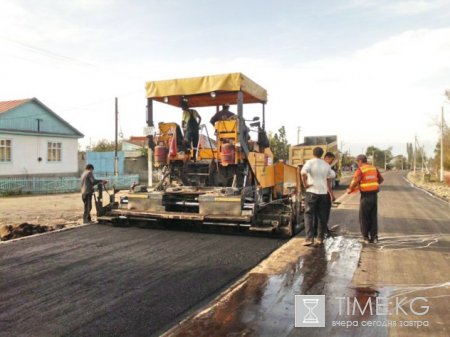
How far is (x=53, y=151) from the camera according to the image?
2936 centimetres

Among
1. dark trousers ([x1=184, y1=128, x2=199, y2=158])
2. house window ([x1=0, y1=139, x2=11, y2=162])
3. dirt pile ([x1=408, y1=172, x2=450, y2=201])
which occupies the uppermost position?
house window ([x1=0, y1=139, x2=11, y2=162])

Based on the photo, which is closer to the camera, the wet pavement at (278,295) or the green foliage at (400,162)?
the wet pavement at (278,295)

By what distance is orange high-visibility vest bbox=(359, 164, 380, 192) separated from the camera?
7543 mm

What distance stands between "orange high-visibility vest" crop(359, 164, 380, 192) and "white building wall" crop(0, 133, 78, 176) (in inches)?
905

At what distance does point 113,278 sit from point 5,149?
927 inches

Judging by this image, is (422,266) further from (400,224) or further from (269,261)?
(400,224)

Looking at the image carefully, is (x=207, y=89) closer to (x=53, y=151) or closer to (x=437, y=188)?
(x=53, y=151)

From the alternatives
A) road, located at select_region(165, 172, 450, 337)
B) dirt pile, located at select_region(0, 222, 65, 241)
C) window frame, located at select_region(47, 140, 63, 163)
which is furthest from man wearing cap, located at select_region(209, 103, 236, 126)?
window frame, located at select_region(47, 140, 63, 163)

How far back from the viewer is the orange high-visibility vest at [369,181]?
7543 mm

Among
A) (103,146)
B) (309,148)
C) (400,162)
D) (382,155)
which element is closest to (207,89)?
(309,148)

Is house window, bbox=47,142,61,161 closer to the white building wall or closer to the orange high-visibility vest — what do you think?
the white building wall

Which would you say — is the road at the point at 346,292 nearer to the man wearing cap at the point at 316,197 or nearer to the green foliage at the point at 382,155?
the man wearing cap at the point at 316,197

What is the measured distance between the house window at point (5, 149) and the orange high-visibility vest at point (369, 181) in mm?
23157

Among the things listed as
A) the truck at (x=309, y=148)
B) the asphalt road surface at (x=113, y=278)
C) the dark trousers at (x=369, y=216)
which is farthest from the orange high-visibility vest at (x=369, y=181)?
the truck at (x=309, y=148)
